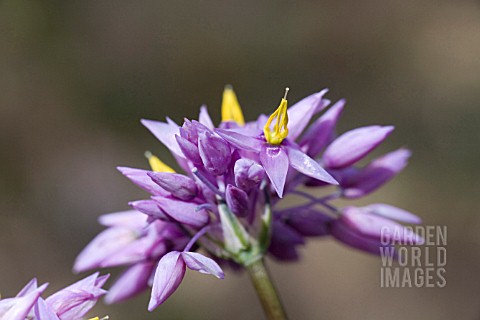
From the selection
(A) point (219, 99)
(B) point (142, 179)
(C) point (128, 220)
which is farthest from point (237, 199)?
(A) point (219, 99)

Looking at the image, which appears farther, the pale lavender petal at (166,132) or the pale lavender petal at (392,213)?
the pale lavender petal at (392,213)

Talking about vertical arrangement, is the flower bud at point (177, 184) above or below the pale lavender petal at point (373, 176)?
above

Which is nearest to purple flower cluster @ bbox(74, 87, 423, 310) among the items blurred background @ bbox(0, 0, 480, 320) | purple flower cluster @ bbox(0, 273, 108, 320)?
purple flower cluster @ bbox(0, 273, 108, 320)

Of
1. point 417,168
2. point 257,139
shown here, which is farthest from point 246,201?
point 417,168

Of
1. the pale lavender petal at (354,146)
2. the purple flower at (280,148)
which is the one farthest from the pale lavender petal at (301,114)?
the pale lavender petal at (354,146)

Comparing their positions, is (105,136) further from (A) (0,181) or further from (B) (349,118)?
(B) (349,118)

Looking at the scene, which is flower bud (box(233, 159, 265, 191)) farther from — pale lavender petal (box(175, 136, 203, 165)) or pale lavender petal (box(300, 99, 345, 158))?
pale lavender petal (box(300, 99, 345, 158))

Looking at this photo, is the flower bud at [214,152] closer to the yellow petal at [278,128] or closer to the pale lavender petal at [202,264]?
the yellow petal at [278,128]
